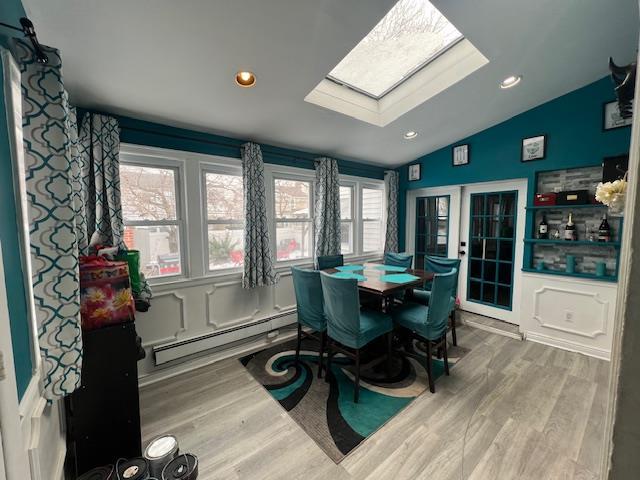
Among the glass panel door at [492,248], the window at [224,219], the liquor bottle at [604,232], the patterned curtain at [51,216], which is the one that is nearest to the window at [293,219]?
the window at [224,219]

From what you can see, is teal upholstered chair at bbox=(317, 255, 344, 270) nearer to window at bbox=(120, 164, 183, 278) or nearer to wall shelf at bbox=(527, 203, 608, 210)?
window at bbox=(120, 164, 183, 278)

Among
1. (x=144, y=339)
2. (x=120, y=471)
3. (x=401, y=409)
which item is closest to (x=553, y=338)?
(x=401, y=409)

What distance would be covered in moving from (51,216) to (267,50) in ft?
4.88

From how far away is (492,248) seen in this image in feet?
11.5

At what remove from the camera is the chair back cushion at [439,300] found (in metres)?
2.05

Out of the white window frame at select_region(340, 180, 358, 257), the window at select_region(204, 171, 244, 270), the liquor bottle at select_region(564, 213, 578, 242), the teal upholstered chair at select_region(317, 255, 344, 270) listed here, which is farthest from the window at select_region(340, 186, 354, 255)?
the liquor bottle at select_region(564, 213, 578, 242)

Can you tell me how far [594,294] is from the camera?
8.64 feet

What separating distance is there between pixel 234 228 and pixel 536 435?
9.75ft

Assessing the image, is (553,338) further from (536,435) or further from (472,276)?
(536,435)

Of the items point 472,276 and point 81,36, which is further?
point 472,276

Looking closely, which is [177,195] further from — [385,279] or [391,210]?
[391,210]

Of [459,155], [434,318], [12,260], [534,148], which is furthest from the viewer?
[459,155]

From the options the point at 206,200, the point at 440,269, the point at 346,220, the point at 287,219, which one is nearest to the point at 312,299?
the point at 287,219

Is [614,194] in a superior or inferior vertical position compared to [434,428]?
superior
